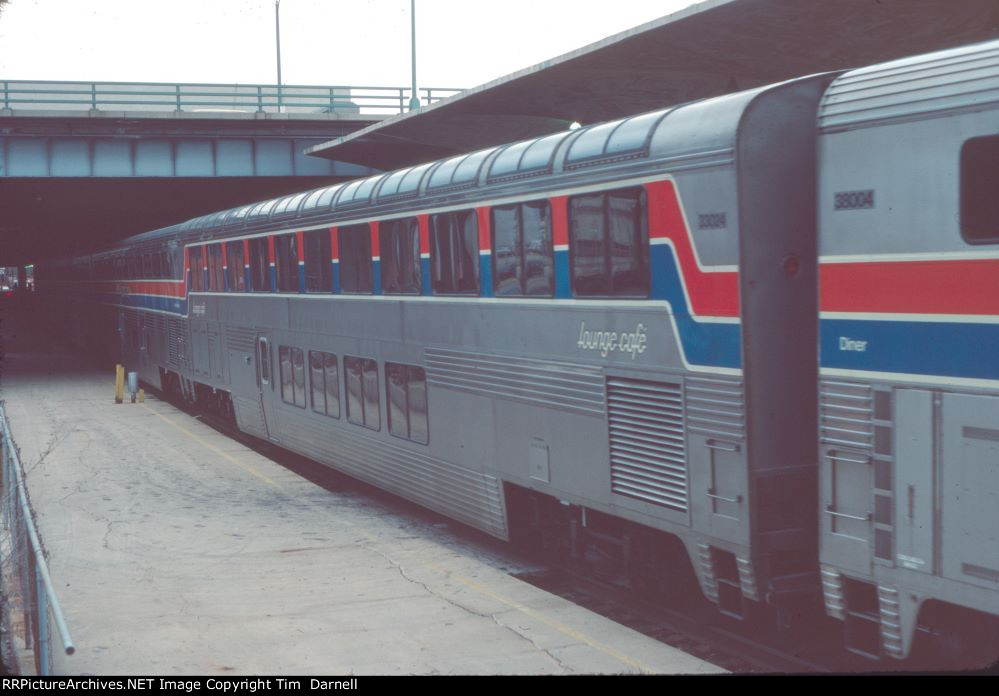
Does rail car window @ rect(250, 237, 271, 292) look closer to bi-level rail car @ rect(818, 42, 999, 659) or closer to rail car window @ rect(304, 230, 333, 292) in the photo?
rail car window @ rect(304, 230, 333, 292)

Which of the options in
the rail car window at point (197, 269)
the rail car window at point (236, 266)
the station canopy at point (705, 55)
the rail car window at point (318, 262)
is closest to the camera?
the rail car window at point (318, 262)

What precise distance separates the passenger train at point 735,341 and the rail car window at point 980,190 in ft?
0.04

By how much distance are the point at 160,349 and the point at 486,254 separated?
18.2 m

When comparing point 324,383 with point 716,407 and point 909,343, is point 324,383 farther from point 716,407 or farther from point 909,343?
point 909,343

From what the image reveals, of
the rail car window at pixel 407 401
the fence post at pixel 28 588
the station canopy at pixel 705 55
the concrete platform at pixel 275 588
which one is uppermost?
the station canopy at pixel 705 55

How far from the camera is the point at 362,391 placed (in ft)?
45.4

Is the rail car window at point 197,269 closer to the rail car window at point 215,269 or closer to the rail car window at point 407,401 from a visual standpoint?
the rail car window at point 215,269

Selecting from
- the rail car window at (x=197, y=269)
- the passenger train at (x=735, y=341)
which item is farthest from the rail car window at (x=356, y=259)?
the rail car window at (x=197, y=269)

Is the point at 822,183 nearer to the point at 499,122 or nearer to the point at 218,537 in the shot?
the point at 218,537

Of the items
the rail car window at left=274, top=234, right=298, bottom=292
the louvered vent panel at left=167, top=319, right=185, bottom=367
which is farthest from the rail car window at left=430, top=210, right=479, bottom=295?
the louvered vent panel at left=167, top=319, right=185, bottom=367

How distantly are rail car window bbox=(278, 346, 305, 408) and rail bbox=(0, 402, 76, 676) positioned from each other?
398 centimetres

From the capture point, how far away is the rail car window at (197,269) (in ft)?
70.7

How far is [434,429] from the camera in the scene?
39.1 feet

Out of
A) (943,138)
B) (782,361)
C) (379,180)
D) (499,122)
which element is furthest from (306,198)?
(499,122)
